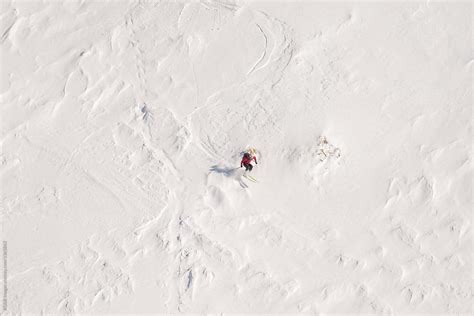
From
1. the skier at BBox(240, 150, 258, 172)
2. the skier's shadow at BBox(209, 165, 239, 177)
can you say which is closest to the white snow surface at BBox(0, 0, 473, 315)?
the skier's shadow at BBox(209, 165, 239, 177)

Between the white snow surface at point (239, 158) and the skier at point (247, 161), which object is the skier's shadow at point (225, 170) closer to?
→ the white snow surface at point (239, 158)

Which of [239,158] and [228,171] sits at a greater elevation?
[239,158]

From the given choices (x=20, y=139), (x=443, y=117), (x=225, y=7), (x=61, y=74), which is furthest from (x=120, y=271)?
(x=443, y=117)

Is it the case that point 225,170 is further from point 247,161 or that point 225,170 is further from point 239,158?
point 247,161

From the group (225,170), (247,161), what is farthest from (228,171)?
(247,161)

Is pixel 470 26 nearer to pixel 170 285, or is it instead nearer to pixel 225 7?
pixel 225 7

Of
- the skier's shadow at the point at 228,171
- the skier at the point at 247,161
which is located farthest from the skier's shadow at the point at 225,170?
the skier at the point at 247,161

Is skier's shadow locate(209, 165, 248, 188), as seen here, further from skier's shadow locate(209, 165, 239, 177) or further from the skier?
the skier

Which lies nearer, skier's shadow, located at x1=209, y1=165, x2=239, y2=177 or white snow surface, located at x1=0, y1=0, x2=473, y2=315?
white snow surface, located at x1=0, y1=0, x2=473, y2=315
